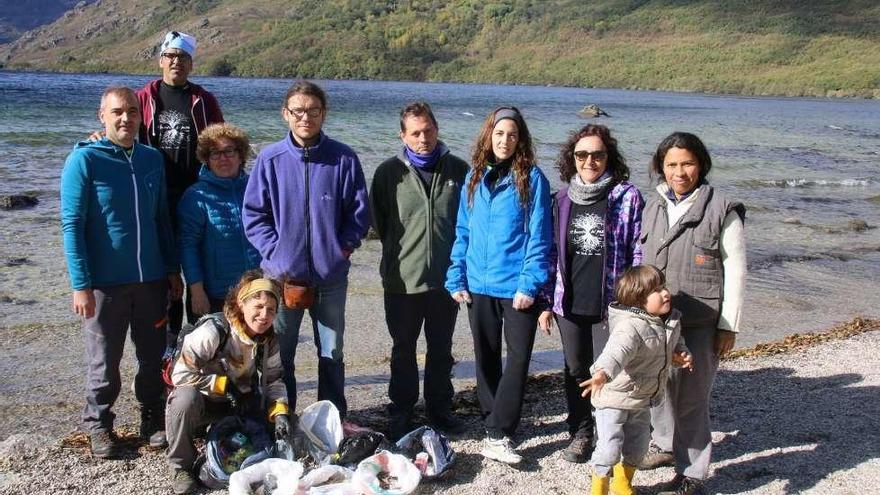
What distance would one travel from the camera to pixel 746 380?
6445 mm

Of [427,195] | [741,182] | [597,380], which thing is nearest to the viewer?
[597,380]

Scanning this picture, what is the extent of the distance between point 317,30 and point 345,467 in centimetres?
18392

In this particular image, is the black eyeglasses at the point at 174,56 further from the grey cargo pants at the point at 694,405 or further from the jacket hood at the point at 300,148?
the grey cargo pants at the point at 694,405

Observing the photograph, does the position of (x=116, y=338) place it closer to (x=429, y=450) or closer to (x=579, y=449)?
(x=429, y=450)

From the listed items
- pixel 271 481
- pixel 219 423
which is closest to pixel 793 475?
pixel 271 481

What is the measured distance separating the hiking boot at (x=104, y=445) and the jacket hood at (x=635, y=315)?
3065 millimetres

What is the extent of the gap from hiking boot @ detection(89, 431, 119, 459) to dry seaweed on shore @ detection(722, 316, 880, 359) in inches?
206

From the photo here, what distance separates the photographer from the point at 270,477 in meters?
4.11

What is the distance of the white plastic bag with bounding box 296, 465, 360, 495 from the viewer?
405cm

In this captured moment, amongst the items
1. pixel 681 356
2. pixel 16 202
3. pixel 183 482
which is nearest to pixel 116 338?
pixel 183 482

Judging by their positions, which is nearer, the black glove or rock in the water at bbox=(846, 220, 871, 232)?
the black glove

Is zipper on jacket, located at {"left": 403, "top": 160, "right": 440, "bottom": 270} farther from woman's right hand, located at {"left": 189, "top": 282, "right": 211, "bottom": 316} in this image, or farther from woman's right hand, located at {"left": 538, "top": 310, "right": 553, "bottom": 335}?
woman's right hand, located at {"left": 189, "top": 282, "right": 211, "bottom": 316}

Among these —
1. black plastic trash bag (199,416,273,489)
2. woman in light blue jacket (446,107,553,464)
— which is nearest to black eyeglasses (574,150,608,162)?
woman in light blue jacket (446,107,553,464)

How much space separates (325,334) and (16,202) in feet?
42.5
